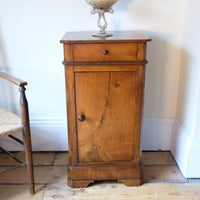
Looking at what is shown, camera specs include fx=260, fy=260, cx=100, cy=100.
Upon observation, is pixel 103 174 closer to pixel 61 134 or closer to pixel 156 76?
pixel 61 134

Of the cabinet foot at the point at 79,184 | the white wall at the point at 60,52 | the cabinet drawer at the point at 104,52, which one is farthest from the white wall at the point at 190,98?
the cabinet foot at the point at 79,184

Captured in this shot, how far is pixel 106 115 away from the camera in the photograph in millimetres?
1490

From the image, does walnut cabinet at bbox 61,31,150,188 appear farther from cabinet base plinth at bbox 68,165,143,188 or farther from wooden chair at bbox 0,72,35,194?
wooden chair at bbox 0,72,35,194

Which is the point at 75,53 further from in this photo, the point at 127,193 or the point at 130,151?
the point at 127,193

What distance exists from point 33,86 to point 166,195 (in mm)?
1148

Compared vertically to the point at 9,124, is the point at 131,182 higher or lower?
lower

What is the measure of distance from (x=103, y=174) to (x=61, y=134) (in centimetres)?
52

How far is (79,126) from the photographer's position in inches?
59.6

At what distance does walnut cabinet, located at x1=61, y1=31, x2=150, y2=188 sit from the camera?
137cm

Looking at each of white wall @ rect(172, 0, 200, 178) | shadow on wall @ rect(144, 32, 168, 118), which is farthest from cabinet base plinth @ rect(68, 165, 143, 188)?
shadow on wall @ rect(144, 32, 168, 118)

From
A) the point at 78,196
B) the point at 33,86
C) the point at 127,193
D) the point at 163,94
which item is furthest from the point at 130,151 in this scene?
the point at 33,86

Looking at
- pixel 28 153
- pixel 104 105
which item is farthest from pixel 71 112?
pixel 28 153

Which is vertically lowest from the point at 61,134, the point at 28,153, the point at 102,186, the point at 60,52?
the point at 102,186

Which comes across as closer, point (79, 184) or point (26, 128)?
point (26, 128)
